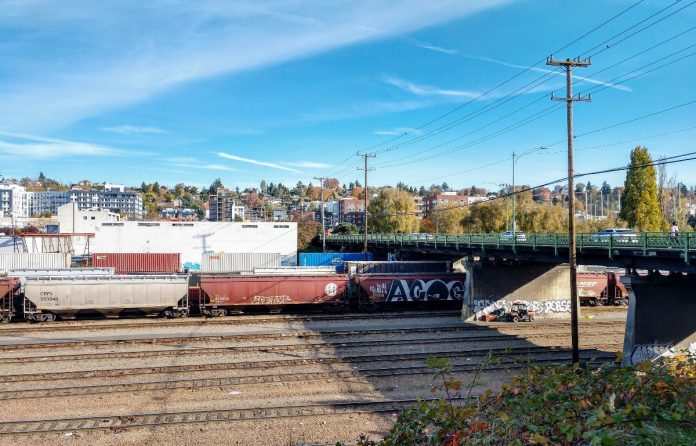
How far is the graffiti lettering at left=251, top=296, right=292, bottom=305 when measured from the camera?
3247 cm

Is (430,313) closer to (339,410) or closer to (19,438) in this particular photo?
(339,410)

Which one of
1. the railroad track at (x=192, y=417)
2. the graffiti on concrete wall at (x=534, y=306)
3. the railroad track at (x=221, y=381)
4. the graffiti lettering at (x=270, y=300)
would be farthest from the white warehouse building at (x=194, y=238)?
the railroad track at (x=192, y=417)

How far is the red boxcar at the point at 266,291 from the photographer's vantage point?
31906mm

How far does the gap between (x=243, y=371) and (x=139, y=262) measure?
116 ft

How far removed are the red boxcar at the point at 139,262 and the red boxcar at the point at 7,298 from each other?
Result: 64.1ft

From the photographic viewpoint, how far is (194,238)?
206ft

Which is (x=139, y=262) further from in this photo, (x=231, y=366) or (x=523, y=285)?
(x=523, y=285)

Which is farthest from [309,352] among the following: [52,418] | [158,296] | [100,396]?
[158,296]

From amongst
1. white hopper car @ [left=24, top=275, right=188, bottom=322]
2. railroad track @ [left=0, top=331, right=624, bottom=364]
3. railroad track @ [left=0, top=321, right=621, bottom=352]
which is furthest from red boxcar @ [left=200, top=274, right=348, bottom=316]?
railroad track @ [left=0, top=331, right=624, bottom=364]

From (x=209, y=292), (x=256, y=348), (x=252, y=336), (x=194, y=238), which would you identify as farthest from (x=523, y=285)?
(x=194, y=238)

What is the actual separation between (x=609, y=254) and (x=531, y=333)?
316 inches

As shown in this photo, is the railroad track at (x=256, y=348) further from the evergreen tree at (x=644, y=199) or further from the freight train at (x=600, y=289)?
the evergreen tree at (x=644, y=199)

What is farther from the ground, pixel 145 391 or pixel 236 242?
pixel 236 242

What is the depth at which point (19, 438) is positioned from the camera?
43.9 feet
